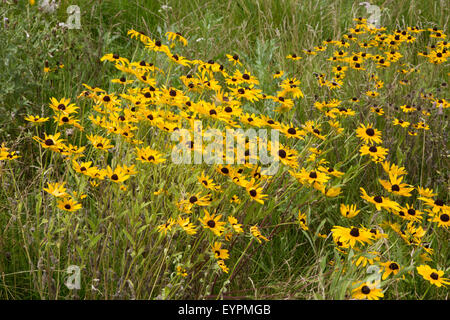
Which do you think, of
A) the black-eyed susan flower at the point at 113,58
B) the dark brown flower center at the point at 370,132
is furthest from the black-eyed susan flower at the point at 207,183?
the dark brown flower center at the point at 370,132

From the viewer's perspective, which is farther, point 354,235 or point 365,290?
point 354,235

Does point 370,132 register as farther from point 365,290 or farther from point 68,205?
point 68,205

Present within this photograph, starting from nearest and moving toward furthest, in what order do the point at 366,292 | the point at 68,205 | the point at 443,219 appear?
the point at 366,292 < the point at 68,205 < the point at 443,219

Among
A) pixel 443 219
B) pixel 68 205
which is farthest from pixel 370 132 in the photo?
pixel 68 205

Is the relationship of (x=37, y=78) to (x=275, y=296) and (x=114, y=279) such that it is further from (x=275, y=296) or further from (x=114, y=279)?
(x=275, y=296)

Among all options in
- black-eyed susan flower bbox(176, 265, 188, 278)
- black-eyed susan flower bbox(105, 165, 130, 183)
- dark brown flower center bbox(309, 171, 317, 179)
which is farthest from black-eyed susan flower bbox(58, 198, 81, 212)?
dark brown flower center bbox(309, 171, 317, 179)

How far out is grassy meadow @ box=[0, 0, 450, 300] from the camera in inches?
66.4

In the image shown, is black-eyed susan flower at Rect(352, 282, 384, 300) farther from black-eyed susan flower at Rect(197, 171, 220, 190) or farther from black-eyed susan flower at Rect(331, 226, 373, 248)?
black-eyed susan flower at Rect(197, 171, 220, 190)

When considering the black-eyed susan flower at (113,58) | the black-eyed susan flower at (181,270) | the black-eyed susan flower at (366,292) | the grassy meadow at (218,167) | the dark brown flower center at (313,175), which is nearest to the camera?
the black-eyed susan flower at (366,292)

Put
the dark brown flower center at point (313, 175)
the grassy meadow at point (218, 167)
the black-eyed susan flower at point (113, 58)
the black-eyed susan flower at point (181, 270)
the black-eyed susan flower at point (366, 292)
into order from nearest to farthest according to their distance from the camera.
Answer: the black-eyed susan flower at point (366, 292) → the black-eyed susan flower at point (181, 270) → the grassy meadow at point (218, 167) → the dark brown flower center at point (313, 175) → the black-eyed susan flower at point (113, 58)

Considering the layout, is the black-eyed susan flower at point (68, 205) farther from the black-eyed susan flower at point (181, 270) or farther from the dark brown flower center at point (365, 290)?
the dark brown flower center at point (365, 290)

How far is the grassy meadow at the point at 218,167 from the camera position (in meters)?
1.69

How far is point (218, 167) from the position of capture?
183 centimetres
